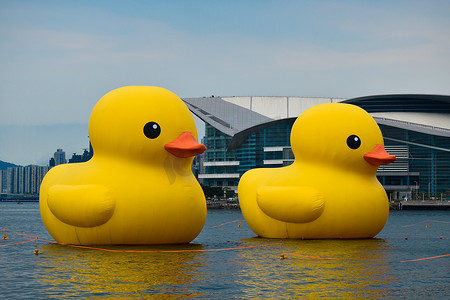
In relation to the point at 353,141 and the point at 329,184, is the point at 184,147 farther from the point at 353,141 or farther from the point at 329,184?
the point at 353,141

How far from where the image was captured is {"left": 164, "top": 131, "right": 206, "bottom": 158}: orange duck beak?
20219 millimetres

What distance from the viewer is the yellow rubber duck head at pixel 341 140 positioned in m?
23.5

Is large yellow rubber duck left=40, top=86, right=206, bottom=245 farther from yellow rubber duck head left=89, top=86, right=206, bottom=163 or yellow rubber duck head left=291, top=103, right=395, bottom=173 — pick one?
yellow rubber duck head left=291, top=103, right=395, bottom=173

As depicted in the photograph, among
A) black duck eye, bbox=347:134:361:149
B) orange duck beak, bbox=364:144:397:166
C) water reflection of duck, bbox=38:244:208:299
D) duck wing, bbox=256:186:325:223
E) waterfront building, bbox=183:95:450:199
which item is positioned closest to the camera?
water reflection of duck, bbox=38:244:208:299

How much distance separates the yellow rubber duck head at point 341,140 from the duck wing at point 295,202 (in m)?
1.51

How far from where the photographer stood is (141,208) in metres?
19.8

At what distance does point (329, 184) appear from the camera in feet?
76.3

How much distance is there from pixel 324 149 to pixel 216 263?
6671mm

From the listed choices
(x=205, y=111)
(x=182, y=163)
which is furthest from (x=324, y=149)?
(x=205, y=111)

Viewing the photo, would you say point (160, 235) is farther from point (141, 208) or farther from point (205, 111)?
point (205, 111)

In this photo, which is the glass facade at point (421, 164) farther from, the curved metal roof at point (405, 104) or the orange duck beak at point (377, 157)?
the orange duck beak at point (377, 157)

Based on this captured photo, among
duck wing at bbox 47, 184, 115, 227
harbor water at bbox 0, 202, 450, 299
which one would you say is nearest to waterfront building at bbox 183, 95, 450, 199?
harbor water at bbox 0, 202, 450, 299

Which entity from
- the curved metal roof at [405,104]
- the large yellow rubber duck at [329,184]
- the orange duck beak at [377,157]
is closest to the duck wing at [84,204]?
the large yellow rubber duck at [329,184]

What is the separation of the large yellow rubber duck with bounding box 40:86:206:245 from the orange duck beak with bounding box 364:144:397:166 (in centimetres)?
610
